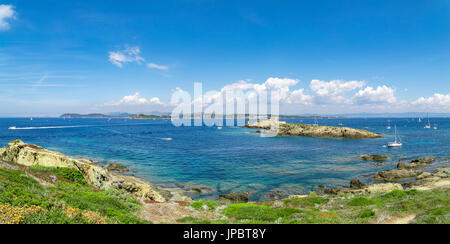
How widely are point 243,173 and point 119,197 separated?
26.5 metres

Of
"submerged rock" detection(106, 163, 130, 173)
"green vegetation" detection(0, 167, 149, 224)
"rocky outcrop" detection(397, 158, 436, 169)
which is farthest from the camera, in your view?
"rocky outcrop" detection(397, 158, 436, 169)

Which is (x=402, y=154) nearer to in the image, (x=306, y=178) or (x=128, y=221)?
(x=306, y=178)

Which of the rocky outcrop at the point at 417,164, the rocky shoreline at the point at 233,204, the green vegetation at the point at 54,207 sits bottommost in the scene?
the rocky outcrop at the point at 417,164

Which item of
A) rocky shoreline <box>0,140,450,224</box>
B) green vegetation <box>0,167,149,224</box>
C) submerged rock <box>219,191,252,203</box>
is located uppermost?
green vegetation <box>0,167,149,224</box>

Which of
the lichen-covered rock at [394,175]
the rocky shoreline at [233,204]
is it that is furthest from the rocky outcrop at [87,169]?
the lichen-covered rock at [394,175]

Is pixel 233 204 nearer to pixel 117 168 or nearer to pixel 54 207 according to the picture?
pixel 54 207

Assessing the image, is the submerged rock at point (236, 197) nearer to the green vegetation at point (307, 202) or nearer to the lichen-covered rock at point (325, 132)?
the green vegetation at point (307, 202)

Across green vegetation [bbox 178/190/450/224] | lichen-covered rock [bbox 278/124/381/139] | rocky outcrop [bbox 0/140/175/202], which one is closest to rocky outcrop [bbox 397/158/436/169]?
green vegetation [bbox 178/190/450/224]

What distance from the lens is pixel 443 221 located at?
11.2 metres

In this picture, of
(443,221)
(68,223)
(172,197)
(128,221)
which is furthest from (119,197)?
(443,221)

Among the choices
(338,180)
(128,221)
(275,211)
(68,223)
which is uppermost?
(68,223)

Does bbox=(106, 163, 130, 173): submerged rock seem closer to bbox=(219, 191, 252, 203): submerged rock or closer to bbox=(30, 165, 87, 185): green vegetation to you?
bbox=(30, 165, 87, 185): green vegetation

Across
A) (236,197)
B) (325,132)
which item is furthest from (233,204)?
(325,132)
